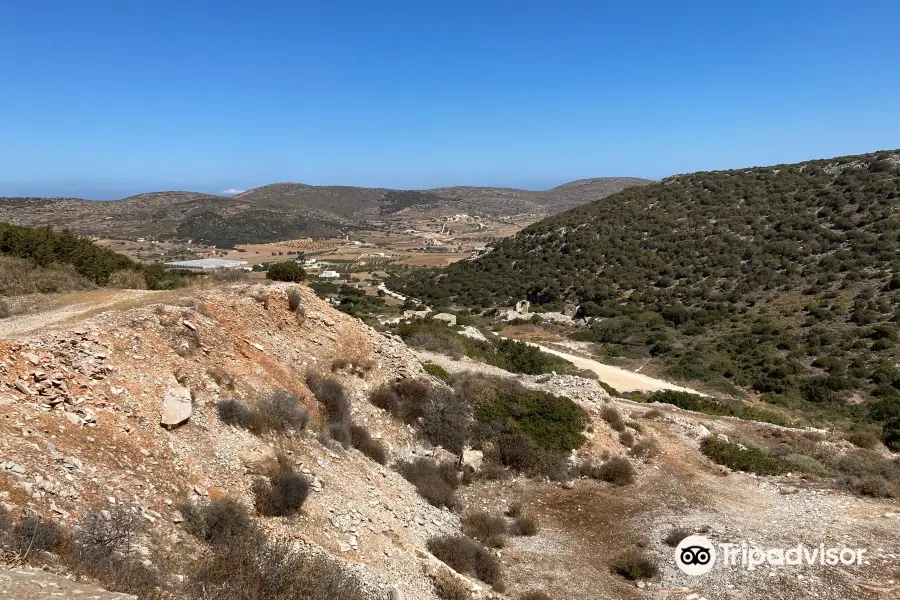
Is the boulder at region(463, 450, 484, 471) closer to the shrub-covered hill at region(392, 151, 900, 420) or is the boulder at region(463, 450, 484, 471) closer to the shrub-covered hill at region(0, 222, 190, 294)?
the shrub-covered hill at region(0, 222, 190, 294)

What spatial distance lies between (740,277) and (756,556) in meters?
37.9

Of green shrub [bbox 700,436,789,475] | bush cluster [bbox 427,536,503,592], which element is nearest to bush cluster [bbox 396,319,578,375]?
green shrub [bbox 700,436,789,475]

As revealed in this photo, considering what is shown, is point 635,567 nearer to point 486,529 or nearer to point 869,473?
point 486,529

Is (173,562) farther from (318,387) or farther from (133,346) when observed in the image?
(318,387)

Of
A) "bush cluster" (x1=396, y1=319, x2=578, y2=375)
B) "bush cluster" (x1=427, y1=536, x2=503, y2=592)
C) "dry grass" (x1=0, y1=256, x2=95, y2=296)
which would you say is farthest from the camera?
"bush cluster" (x1=396, y1=319, x2=578, y2=375)

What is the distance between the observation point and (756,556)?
10328 mm

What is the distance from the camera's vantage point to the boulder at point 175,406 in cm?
930

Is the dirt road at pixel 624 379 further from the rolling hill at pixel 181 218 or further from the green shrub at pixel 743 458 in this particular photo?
the rolling hill at pixel 181 218

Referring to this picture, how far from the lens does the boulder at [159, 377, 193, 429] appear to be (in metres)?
9.30

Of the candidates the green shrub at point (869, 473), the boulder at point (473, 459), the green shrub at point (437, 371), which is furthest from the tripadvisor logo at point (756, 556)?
the green shrub at point (437, 371)

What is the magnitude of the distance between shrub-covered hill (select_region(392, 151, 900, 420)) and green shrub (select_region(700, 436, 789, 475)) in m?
11.3

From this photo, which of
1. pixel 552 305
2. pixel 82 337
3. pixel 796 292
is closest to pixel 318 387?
pixel 82 337

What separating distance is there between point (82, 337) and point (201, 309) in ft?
9.86

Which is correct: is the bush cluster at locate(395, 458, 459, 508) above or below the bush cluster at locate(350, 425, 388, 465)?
below
